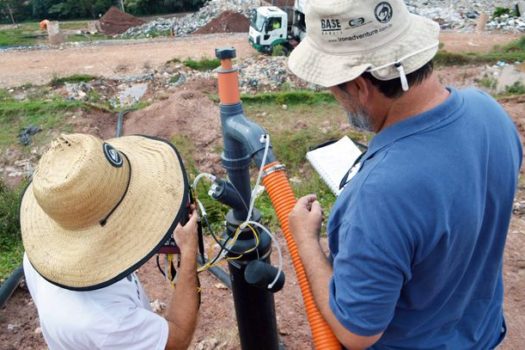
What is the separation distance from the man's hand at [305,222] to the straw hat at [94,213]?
42 centimetres

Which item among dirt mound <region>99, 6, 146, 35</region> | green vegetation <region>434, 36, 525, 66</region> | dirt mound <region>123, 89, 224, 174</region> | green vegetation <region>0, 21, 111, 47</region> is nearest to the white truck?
green vegetation <region>434, 36, 525, 66</region>

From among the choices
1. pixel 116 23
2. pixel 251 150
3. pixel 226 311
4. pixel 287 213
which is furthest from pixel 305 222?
pixel 116 23

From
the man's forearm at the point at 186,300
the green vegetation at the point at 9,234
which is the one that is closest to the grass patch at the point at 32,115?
the green vegetation at the point at 9,234

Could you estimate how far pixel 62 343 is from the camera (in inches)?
61.2

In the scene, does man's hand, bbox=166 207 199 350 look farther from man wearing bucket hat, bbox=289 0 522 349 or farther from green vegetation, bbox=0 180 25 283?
green vegetation, bbox=0 180 25 283

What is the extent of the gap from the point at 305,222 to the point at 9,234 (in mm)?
3458

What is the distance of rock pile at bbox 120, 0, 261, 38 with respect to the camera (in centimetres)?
2133

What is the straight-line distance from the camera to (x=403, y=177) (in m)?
1.17

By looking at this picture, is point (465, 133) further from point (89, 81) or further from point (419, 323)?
point (89, 81)

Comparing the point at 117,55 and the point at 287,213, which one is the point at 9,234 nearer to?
the point at 287,213

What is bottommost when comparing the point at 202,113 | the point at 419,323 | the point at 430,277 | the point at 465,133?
the point at 202,113

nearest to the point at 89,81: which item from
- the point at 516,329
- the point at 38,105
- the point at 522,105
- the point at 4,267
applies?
the point at 38,105

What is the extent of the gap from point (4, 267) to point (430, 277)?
345 cm

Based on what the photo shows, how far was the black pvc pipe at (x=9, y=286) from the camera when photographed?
3146mm
